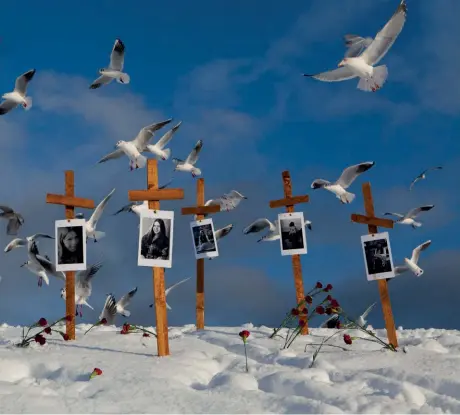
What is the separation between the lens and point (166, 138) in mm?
12562

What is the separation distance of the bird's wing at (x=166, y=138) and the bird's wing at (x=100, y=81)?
4.97 ft

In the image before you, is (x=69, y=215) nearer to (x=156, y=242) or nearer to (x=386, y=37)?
(x=156, y=242)

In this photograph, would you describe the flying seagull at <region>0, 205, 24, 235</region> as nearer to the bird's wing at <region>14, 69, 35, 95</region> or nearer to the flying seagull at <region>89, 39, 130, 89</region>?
the bird's wing at <region>14, 69, 35, 95</region>

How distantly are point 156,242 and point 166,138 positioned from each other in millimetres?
4756

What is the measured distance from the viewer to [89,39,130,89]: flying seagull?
11.4m

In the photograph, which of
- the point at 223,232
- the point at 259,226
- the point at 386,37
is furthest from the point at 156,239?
the point at 386,37

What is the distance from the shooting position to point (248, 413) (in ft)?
18.4

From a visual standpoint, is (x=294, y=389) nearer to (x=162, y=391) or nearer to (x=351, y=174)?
(x=162, y=391)

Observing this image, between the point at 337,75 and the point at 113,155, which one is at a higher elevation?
the point at 337,75

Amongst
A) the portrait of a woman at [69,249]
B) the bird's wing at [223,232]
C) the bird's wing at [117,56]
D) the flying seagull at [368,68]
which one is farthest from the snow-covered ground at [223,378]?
the bird's wing at [117,56]

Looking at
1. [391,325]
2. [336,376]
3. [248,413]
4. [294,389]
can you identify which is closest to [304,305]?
[391,325]

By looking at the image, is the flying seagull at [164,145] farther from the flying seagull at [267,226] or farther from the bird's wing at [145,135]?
the flying seagull at [267,226]

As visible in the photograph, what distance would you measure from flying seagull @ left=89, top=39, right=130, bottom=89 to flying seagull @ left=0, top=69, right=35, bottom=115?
1.21m

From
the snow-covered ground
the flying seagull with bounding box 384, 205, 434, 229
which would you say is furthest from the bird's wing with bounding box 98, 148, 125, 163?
the flying seagull with bounding box 384, 205, 434, 229
